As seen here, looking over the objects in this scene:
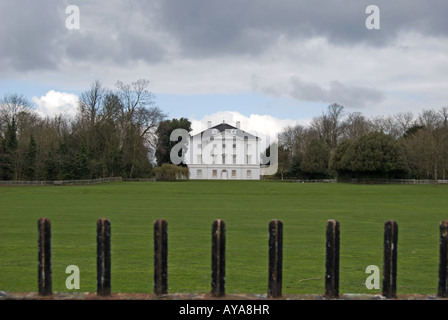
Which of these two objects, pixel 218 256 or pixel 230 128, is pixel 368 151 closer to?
pixel 230 128

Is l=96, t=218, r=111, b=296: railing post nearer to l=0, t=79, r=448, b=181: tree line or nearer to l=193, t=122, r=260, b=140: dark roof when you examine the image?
l=0, t=79, r=448, b=181: tree line

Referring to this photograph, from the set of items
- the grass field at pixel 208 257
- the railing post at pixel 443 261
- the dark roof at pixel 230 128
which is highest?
the dark roof at pixel 230 128

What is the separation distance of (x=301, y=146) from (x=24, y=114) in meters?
65.6

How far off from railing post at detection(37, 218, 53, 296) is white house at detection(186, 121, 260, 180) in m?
111

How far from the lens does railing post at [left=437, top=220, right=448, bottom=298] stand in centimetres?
428

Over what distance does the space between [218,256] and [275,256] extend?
546 mm

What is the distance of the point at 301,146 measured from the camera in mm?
117062

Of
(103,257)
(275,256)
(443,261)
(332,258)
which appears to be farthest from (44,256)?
(443,261)

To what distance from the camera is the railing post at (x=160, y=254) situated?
13.8ft

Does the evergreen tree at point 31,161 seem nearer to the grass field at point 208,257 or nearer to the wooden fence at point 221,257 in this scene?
the grass field at point 208,257

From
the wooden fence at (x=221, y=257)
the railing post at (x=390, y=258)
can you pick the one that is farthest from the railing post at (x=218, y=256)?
the railing post at (x=390, y=258)

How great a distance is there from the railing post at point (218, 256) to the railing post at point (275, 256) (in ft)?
1.46

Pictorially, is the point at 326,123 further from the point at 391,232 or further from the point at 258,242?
the point at 391,232
